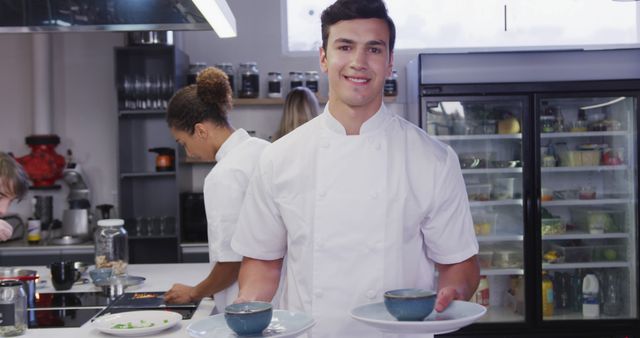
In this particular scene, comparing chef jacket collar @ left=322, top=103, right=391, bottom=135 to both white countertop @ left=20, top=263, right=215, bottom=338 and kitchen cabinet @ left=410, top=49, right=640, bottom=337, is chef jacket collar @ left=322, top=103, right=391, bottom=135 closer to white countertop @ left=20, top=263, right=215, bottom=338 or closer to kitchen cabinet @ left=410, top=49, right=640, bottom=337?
white countertop @ left=20, top=263, right=215, bottom=338

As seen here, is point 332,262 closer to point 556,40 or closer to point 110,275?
point 110,275

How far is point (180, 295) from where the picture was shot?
8.87 ft

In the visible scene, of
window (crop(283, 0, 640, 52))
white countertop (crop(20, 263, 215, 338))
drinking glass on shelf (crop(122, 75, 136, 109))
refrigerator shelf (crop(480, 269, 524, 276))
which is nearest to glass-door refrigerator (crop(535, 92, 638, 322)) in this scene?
refrigerator shelf (crop(480, 269, 524, 276))

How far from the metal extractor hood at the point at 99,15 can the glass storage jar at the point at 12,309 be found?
1.06 metres

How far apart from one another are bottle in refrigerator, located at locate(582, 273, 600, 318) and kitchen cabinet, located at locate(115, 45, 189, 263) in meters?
2.70

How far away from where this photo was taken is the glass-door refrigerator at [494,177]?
4980 millimetres

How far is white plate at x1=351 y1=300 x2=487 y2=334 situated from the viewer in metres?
1.51

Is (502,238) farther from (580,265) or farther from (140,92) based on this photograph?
(140,92)

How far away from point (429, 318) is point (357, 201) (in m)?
0.36

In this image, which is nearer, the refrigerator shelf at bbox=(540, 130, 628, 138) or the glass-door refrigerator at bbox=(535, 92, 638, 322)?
the refrigerator shelf at bbox=(540, 130, 628, 138)

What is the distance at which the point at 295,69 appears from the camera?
5520 mm

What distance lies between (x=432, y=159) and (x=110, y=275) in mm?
1754

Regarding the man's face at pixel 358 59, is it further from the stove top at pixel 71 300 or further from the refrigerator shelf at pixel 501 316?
the refrigerator shelf at pixel 501 316

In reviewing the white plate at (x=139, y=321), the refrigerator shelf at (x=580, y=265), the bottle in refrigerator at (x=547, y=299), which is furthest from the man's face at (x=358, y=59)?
the bottle in refrigerator at (x=547, y=299)
